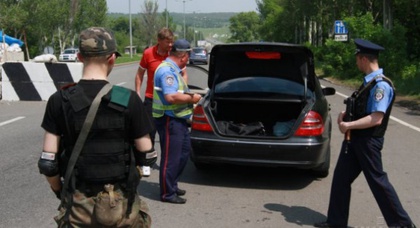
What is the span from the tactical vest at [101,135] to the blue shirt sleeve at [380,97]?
2.29m

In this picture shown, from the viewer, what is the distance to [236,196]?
5812mm

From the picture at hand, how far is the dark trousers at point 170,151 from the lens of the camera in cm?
548

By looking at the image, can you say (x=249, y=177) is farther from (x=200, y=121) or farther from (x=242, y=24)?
(x=242, y=24)

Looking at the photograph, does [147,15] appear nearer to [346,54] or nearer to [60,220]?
[346,54]

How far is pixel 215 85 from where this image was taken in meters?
6.84

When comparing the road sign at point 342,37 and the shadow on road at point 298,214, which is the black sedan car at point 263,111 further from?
the road sign at point 342,37

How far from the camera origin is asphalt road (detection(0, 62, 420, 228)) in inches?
197

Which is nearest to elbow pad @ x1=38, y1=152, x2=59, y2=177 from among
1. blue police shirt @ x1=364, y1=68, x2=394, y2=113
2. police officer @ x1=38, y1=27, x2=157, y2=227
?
police officer @ x1=38, y1=27, x2=157, y2=227

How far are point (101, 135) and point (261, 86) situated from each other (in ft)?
13.7

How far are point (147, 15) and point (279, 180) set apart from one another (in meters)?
78.4

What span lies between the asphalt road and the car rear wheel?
8 centimetres

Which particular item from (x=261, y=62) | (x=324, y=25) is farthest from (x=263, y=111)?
(x=324, y=25)

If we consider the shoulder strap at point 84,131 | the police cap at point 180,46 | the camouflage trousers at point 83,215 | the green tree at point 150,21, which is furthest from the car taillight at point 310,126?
the green tree at point 150,21

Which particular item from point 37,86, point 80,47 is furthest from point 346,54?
point 80,47
